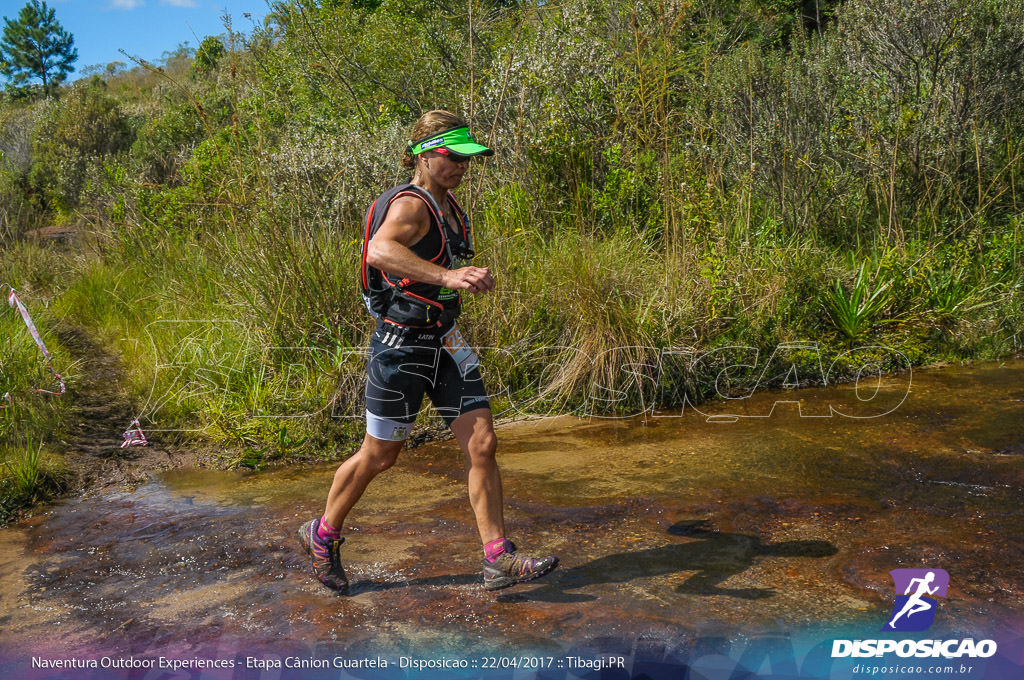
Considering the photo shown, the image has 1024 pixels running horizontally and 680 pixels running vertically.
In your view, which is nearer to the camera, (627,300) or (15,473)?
(15,473)

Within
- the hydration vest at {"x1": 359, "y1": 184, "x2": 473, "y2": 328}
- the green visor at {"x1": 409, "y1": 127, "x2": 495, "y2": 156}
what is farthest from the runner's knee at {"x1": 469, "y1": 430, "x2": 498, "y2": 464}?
the green visor at {"x1": 409, "y1": 127, "x2": 495, "y2": 156}

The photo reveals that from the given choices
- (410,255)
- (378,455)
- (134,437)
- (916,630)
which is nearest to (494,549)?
(378,455)

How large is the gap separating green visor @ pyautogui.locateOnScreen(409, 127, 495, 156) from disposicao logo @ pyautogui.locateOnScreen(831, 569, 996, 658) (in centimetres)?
231

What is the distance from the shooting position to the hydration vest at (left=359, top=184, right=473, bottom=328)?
3652 millimetres

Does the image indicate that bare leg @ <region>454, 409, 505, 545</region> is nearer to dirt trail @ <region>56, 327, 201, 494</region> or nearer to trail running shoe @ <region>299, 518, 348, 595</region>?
trail running shoe @ <region>299, 518, 348, 595</region>

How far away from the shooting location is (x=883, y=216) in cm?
880

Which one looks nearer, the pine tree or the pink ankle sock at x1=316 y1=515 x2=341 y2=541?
the pink ankle sock at x1=316 y1=515 x2=341 y2=541

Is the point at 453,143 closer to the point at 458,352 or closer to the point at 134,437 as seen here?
the point at 458,352

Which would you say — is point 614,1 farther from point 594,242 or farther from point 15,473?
point 15,473

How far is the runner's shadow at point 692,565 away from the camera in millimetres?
3762

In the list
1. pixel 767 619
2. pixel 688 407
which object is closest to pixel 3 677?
pixel 767 619

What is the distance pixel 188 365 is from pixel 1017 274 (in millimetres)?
7284

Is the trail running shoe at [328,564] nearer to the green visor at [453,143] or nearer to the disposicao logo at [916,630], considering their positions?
the green visor at [453,143]

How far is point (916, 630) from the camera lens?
3.33 meters
